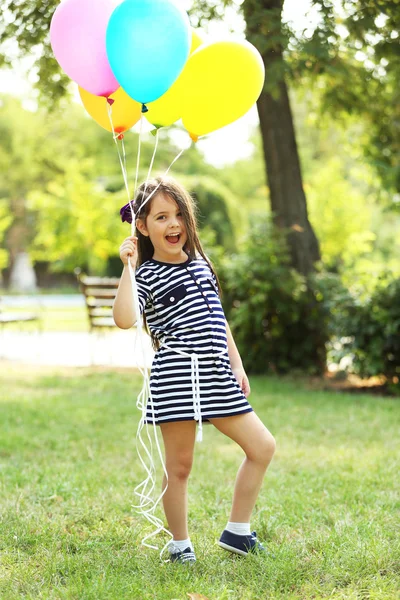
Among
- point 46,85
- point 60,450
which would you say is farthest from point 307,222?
point 60,450

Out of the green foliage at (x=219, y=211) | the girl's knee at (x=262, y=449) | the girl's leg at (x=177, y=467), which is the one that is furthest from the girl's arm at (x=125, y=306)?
the green foliage at (x=219, y=211)

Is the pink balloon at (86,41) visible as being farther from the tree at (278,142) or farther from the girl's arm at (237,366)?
the tree at (278,142)

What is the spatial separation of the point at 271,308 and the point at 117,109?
5.22 m

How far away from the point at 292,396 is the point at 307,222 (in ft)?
7.59

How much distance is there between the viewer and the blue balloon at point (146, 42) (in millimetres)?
2930

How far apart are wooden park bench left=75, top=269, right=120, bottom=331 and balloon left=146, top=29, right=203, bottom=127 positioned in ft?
20.6

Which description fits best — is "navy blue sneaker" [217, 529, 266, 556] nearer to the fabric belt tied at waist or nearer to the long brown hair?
the fabric belt tied at waist

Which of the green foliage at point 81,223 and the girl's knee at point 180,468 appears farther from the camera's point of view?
the green foliage at point 81,223

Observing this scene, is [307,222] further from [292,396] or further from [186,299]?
[186,299]

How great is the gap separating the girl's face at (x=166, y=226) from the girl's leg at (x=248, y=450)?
0.71 metres

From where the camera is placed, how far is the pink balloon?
10.3 feet

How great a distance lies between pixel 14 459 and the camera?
4.89 meters

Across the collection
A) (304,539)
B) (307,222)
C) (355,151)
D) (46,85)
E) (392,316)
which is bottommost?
(304,539)

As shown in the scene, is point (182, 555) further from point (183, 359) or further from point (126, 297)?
point (126, 297)
